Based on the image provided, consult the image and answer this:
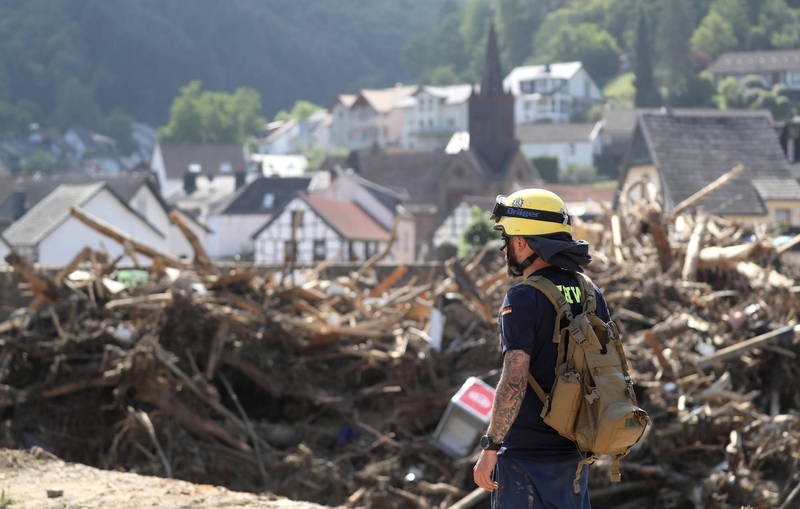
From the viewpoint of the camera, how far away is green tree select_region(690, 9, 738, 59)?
518 ft

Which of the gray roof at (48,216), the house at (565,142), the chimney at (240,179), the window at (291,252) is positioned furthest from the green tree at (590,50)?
the window at (291,252)

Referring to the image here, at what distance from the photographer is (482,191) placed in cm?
10125

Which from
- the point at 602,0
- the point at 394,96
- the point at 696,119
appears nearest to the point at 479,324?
the point at 696,119

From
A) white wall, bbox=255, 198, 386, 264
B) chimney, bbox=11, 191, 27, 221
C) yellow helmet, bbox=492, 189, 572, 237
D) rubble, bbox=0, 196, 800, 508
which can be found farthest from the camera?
chimney, bbox=11, 191, 27, 221

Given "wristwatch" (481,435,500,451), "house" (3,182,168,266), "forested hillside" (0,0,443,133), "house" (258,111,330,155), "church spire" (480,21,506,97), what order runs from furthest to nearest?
"forested hillside" (0,0,443,133)
"house" (258,111,330,155)
"church spire" (480,21,506,97)
"house" (3,182,168,266)
"wristwatch" (481,435,500,451)

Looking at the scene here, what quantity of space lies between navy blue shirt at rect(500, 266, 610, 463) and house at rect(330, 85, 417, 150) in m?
148

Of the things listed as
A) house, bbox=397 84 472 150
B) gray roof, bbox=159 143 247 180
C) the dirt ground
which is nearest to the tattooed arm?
the dirt ground

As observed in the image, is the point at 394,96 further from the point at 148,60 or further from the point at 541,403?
the point at 541,403

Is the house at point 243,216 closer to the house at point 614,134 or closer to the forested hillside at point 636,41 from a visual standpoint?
the house at point 614,134

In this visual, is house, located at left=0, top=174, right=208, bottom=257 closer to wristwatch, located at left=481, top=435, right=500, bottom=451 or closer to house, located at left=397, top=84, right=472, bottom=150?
wristwatch, located at left=481, top=435, right=500, bottom=451

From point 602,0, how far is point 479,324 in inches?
7150

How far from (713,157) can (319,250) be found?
22.5m

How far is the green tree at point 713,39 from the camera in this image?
15775 cm

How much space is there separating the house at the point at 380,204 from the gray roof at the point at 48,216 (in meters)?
18.1
